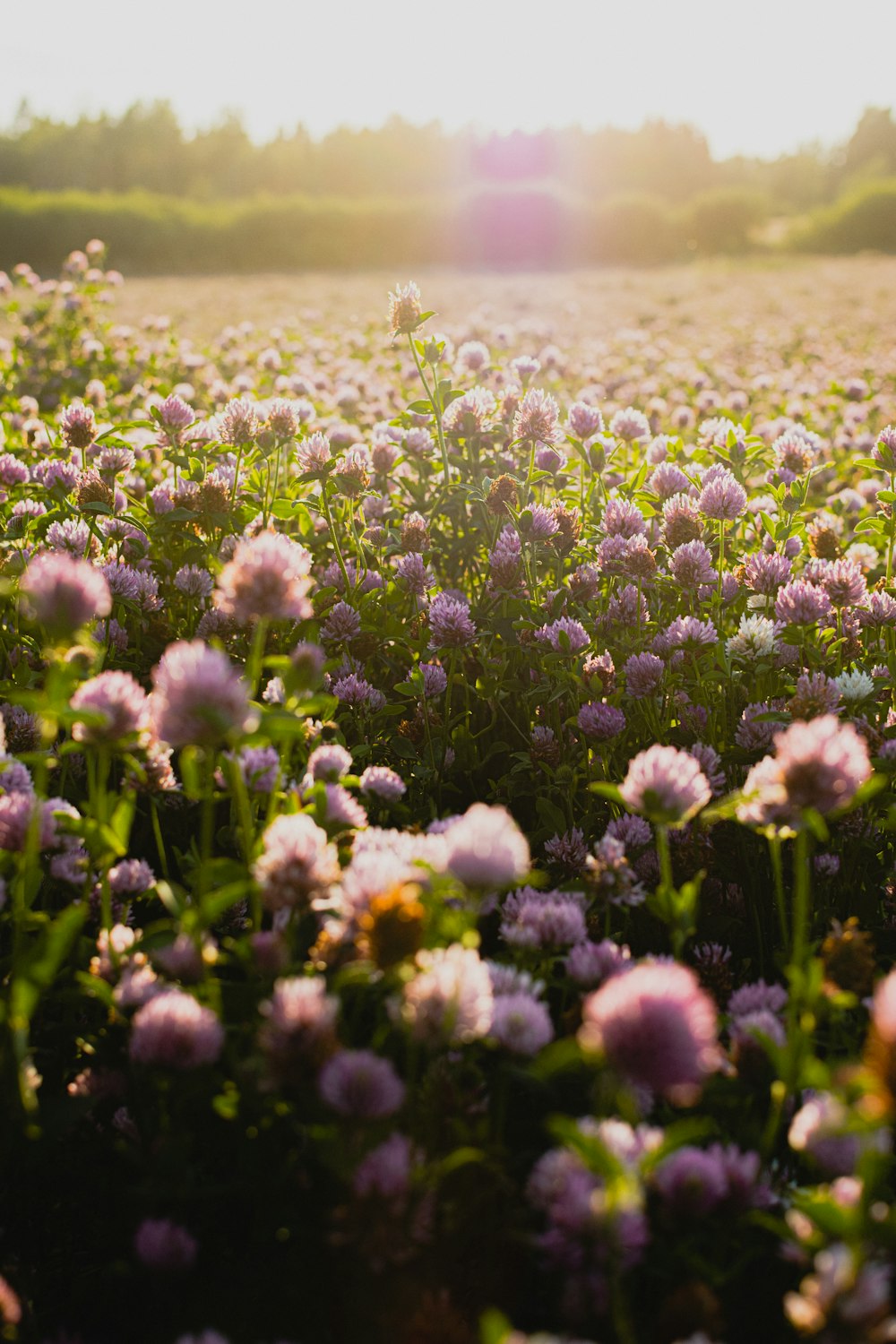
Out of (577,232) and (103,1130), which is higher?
(577,232)

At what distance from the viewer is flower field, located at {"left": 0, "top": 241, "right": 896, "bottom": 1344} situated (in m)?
1.13

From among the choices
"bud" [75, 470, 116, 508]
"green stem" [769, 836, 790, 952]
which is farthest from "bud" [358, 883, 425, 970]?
"bud" [75, 470, 116, 508]

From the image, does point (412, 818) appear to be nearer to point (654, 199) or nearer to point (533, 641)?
point (533, 641)

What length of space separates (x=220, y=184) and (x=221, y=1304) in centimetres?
5324

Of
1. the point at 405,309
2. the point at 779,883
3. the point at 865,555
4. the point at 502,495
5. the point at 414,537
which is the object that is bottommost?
the point at 779,883

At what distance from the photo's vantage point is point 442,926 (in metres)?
1.21

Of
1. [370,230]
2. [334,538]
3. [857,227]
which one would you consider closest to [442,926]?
[334,538]

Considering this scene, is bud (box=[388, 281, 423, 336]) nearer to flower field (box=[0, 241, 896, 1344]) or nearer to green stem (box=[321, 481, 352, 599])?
flower field (box=[0, 241, 896, 1344])

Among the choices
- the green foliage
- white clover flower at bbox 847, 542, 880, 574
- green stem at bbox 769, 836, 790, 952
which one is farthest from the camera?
the green foliage

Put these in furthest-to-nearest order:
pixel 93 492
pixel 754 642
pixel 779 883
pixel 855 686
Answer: pixel 93 492
pixel 754 642
pixel 855 686
pixel 779 883

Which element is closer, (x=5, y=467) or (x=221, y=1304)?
(x=221, y=1304)

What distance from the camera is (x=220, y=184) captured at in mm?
47781

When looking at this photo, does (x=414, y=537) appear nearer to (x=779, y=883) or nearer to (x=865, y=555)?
(x=865, y=555)

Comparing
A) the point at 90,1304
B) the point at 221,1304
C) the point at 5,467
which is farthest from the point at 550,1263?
the point at 5,467
